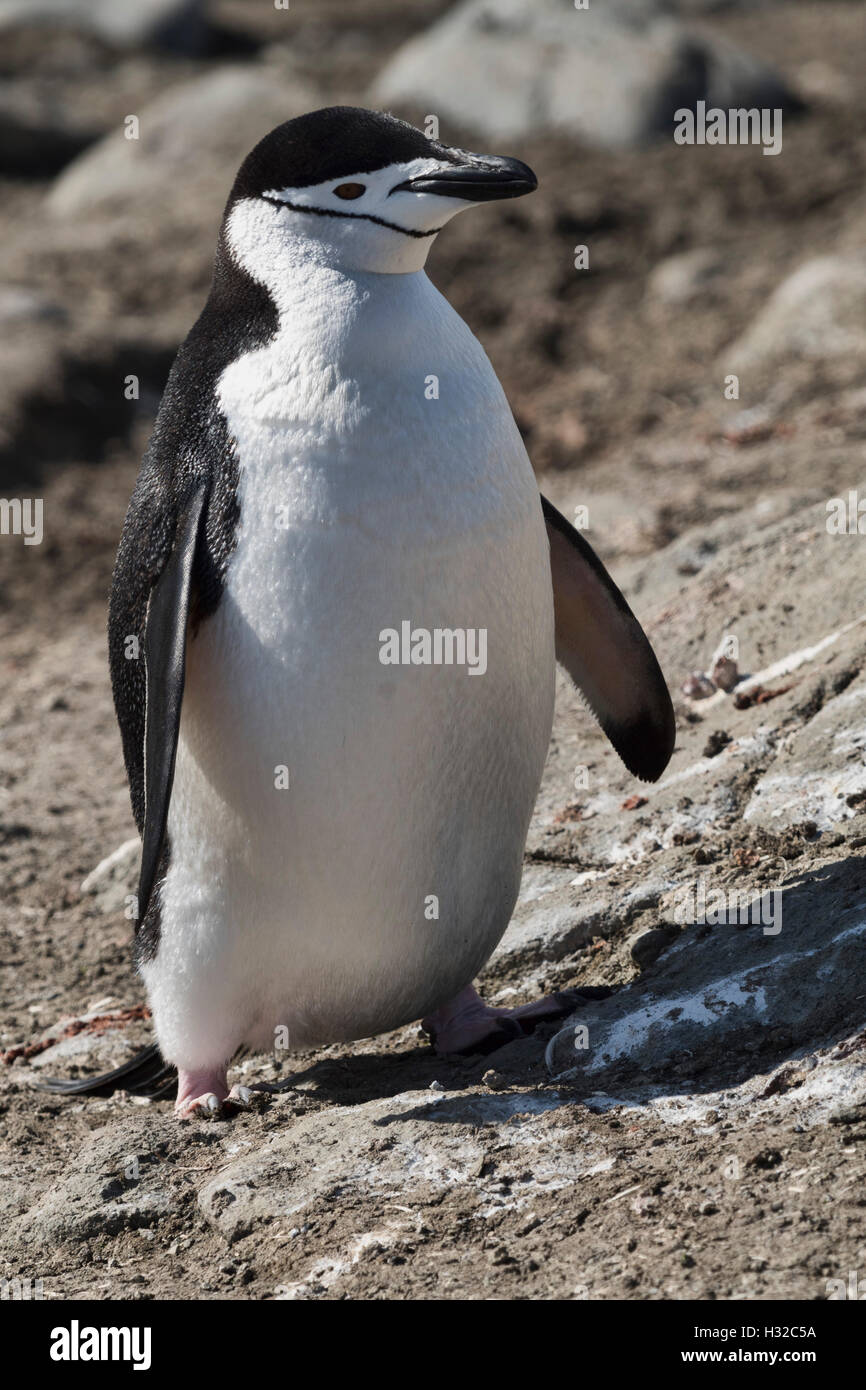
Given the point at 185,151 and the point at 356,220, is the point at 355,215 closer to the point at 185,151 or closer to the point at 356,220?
the point at 356,220

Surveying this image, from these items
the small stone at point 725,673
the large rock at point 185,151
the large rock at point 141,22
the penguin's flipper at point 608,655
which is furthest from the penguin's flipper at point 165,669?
the large rock at point 141,22

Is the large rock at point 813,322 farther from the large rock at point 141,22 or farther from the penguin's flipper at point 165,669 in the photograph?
the large rock at point 141,22

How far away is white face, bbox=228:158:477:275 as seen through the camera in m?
3.14

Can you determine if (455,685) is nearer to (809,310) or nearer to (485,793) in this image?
(485,793)

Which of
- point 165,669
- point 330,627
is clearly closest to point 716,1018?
point 330,627

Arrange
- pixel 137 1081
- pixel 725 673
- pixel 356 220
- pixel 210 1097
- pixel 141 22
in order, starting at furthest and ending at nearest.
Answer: pixel 141 22, pixel 725 673, pixel 137 1081, pixel 210 1097, pixel 356 220

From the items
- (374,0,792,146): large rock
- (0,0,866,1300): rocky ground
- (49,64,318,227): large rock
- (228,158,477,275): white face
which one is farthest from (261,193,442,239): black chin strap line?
(374,0,792,146): large rock

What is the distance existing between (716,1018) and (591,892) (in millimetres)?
800

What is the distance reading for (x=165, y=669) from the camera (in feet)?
10.5

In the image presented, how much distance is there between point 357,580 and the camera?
10.4 feet

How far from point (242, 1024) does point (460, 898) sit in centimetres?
55

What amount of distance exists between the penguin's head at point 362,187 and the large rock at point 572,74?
951 centimetres

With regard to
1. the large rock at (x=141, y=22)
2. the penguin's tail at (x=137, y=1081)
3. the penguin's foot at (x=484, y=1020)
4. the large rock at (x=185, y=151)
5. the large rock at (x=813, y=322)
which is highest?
the large rock at (x=141, y=22)

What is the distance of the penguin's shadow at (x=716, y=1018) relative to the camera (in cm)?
301
